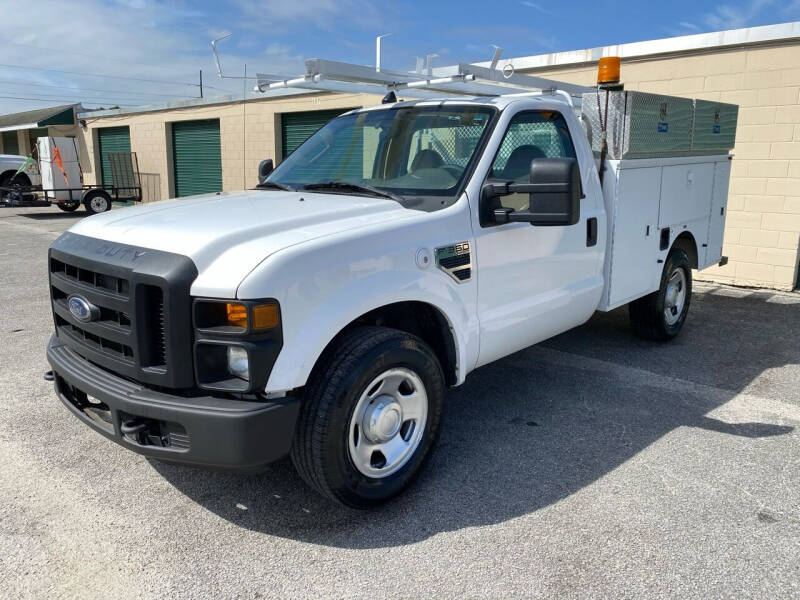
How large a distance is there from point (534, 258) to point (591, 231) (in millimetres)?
709

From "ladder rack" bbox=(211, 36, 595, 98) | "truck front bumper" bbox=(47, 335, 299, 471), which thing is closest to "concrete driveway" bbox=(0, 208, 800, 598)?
"truck front bumper" bbox=(47, 335, 299, 471)

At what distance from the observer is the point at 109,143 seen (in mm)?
23297

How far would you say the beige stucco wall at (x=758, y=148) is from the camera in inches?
321

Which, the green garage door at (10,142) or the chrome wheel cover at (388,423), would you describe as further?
the green garage door at (10,142)

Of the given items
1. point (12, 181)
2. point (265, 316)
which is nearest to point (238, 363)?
point (265, 316)

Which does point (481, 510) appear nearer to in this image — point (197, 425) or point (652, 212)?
point (197, 425)

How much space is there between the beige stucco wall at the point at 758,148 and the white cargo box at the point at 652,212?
2.41 meters

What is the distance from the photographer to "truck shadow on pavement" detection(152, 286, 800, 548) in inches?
130

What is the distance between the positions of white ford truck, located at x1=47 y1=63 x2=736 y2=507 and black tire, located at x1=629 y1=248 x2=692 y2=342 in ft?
3.30

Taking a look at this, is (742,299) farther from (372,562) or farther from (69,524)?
(69,524)

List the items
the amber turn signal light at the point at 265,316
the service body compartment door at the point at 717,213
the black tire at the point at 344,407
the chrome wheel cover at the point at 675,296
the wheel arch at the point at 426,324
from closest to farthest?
the amber turn signal light at the point at 265,316
the black tire at the point at 344,407
the wheel arch at the point at 426,324
the chrome wheel cover at the point at 675,296
the service body compartment door at the point at 717,213

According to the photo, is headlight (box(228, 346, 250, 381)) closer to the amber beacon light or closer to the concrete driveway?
the concrete driveway

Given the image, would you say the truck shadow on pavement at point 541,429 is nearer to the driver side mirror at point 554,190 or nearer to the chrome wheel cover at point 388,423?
the chrome wheel cover at point 388,423

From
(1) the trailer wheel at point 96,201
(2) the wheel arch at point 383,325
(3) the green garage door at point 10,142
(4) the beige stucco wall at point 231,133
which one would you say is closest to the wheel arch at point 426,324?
(2) the wheel arch at point 383,325
